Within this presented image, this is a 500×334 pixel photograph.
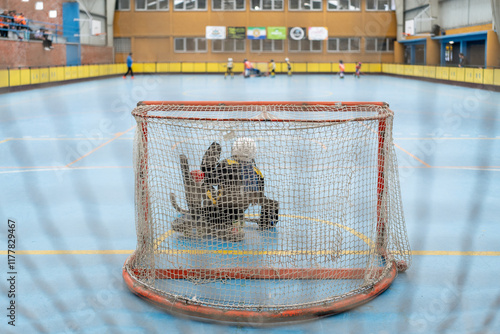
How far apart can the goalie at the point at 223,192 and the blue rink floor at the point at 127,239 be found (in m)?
1.02

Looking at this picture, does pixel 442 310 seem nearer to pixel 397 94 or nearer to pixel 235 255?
pixel 235 255

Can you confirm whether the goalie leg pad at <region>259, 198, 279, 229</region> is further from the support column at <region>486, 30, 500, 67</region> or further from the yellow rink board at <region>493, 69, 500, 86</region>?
the support column at <region>486, 30, 500, 67</region>

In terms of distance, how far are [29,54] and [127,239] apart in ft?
105

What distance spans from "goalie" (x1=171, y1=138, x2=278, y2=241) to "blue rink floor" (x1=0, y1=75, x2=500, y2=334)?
1021mm

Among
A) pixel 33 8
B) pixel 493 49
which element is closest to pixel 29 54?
pixel 33 8

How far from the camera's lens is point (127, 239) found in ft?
22.4

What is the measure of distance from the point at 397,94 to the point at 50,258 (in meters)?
26.3

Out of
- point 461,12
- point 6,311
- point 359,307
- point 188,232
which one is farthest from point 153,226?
point 461,12

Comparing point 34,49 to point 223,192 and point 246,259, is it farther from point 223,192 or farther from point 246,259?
point 246,259

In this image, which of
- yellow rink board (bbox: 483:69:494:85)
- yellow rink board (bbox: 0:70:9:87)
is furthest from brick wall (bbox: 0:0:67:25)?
yellow rink board (bbox: 483:69:494:85)

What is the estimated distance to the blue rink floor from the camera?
15.5 ft

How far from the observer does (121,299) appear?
514cm

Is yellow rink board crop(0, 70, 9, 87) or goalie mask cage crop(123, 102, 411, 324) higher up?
yellow rink board crop(0, 70, 9, 87)

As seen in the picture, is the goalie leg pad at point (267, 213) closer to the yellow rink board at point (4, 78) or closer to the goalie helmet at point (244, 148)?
the goalie helmet at point (244, 148)
